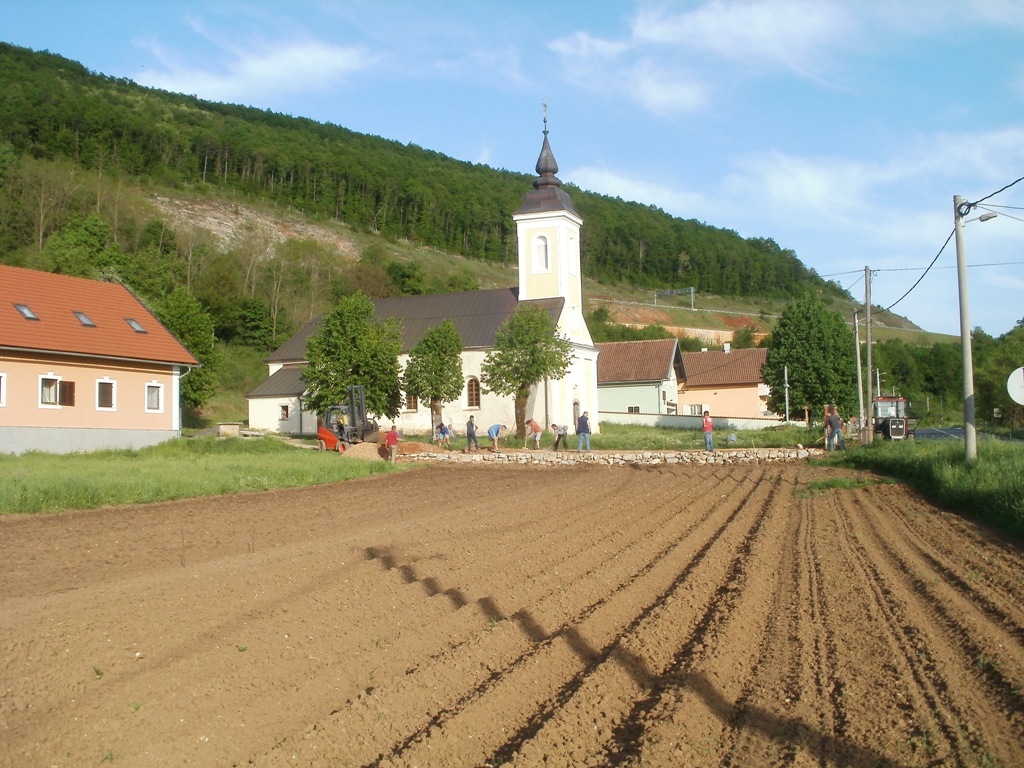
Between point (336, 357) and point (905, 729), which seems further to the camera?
point (336, 357)

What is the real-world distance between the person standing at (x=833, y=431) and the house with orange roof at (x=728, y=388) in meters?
36.2

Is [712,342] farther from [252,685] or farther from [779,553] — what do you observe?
[252,685]

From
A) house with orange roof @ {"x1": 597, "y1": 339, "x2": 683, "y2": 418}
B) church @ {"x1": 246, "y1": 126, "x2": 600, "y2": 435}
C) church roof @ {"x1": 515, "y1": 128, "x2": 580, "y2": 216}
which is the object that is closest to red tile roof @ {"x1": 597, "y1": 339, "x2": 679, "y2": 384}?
house with orange roof @ {"x1": 597, "y1": 339, "x2": 683, "y2": 418}

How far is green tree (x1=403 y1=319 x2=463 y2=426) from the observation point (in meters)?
45.7

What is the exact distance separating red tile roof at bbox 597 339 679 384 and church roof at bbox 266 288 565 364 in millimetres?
11614

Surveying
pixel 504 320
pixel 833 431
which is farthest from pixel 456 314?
pixel 833 431

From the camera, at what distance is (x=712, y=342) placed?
10581 centimetres

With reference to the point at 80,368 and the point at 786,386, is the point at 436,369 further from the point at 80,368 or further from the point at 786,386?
the point at 786,386

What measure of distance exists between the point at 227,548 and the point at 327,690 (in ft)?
24.2

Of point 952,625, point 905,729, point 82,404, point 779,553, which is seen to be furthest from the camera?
point 82,404

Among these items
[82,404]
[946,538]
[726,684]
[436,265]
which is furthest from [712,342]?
[726,684]

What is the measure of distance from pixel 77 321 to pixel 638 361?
1526 inches

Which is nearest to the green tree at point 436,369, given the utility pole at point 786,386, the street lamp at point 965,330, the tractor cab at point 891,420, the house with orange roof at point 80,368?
the house with orange roof at point 80,368

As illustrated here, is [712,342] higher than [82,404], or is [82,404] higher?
[712,342]
